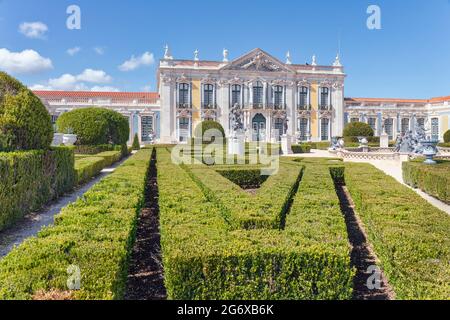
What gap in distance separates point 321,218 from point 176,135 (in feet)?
113

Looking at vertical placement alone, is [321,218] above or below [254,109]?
below

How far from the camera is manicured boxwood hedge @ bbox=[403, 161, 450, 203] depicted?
837 cm

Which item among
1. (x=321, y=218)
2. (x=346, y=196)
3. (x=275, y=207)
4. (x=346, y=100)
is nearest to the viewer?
(x=321, y=218)

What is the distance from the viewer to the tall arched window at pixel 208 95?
38.8 m

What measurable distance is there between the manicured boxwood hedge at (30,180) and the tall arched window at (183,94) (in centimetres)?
2908

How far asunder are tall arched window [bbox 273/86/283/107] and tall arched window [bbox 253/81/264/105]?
142cm

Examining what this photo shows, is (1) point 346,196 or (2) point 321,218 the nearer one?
(2) point 321,218

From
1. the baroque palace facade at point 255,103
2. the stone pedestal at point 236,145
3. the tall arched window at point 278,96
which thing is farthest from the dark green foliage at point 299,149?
the tall arched window at point 278,96

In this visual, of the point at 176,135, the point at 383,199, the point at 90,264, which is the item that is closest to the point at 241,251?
the point at 90,264

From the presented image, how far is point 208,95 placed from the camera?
3894cm

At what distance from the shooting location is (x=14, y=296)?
2527mm

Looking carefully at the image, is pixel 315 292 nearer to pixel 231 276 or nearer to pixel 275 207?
pixel 231 276

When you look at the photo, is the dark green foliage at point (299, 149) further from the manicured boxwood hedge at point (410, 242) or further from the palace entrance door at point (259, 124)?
the manicured boxwood hedge at point (410, 242)

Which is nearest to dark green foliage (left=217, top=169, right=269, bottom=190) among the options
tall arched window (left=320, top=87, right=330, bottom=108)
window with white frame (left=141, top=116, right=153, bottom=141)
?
window with white frame (left=141, top=116, right=153, bottom=141)
